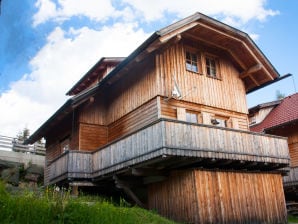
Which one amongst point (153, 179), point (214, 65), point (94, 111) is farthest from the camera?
point (94, 111)

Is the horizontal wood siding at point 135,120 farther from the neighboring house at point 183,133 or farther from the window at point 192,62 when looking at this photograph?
the window at point 192,62

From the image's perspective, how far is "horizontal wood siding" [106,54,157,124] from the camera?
58.1 ft

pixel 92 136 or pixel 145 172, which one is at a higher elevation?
pixel 92 136

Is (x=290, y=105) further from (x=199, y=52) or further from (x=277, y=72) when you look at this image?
(x=199, y=52)

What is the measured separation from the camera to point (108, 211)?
1147cm

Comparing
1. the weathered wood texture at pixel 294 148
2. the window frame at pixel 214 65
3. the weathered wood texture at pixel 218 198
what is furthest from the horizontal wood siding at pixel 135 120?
the weathered wood texture at pixel 294 148

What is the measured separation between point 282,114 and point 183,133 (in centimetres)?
1494

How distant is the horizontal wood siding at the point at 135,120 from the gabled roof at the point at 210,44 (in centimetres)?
223

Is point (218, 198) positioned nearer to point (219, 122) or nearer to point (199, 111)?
point (199, 111)

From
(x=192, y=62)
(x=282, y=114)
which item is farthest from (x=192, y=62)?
(x=282, y=114)

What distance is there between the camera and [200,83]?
61.1 ft

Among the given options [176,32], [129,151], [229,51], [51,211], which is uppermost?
[229,51]

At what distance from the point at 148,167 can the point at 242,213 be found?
4607mm

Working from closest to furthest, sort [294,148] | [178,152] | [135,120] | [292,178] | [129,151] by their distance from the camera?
[178,152]
[129,151]
[135,120]
[292,178]
[294,148]
